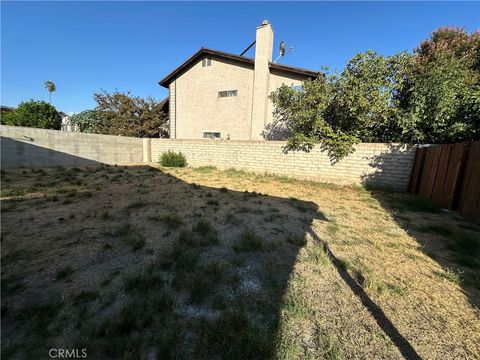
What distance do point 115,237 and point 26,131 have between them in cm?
1033

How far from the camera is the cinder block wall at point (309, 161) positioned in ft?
27.9

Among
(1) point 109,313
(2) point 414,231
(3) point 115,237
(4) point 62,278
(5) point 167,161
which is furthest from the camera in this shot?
(5) point 167,161

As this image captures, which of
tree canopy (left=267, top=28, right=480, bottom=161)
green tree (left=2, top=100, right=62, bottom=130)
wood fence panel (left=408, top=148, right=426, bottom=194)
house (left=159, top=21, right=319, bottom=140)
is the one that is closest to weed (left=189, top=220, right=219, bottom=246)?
tree canopy (left=267, top=28, right=480, bottom=161)

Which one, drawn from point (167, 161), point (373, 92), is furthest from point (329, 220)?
point (167, 161)


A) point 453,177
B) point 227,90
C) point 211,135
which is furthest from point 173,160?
point 453,177

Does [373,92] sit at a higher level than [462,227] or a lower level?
higher

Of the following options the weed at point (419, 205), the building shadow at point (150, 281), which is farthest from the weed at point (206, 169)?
the weed at point (419, 205)

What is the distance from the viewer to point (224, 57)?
47.4ft

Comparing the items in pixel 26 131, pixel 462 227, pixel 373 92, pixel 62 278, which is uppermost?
pixel 373 92

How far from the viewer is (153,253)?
3184mm

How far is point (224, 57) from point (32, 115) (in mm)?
18160

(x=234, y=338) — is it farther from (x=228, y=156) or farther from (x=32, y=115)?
(x=32, y=115)

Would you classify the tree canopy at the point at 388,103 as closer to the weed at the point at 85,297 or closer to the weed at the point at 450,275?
the weed at the point at 450,275

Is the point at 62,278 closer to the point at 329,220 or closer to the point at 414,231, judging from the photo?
the point at 329,220
